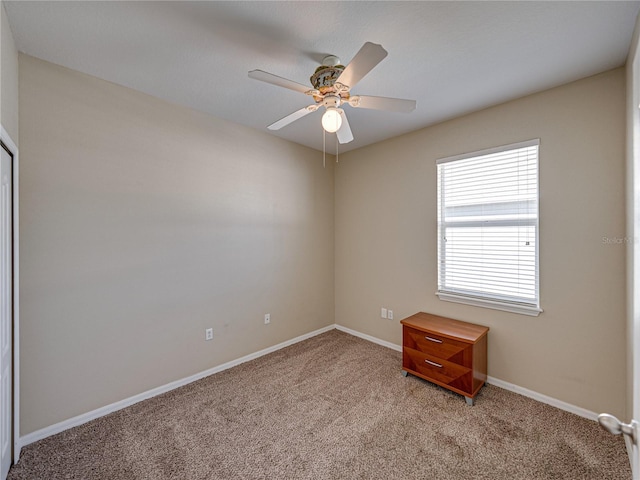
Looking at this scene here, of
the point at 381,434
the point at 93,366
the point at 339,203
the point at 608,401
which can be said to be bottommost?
the point at 381,434

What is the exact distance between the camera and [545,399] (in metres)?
2.34

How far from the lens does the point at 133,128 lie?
2346 millimetres

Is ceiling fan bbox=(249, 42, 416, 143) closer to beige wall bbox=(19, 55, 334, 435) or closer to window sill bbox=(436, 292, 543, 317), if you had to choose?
beige wall bbox=(19, 55, 334, 435)

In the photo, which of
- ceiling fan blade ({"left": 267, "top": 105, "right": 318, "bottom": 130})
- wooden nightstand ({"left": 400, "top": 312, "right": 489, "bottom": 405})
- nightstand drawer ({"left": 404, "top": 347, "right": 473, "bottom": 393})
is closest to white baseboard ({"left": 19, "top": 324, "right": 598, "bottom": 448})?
wooden nightstand ({"left": 400, "top": 312, "right": 489, "bottom": 405})

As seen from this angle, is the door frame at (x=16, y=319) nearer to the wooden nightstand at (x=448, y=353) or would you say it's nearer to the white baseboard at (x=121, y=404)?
the white baseboard at (x=121, y=404)

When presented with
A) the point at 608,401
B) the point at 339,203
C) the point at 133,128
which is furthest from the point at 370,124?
the point at 608,401

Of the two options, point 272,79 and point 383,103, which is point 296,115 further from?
point 383,103

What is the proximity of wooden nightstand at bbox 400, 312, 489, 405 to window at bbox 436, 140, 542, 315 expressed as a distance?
14.5 inches

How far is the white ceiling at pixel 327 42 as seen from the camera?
1514 mm

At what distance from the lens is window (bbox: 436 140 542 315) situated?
7.99ft

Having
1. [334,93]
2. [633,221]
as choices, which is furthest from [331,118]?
[633,221]

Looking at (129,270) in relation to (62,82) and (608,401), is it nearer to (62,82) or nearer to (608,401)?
(62,82)

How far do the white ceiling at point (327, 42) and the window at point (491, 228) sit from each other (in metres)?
0.60

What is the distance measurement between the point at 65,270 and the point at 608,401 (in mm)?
4075
